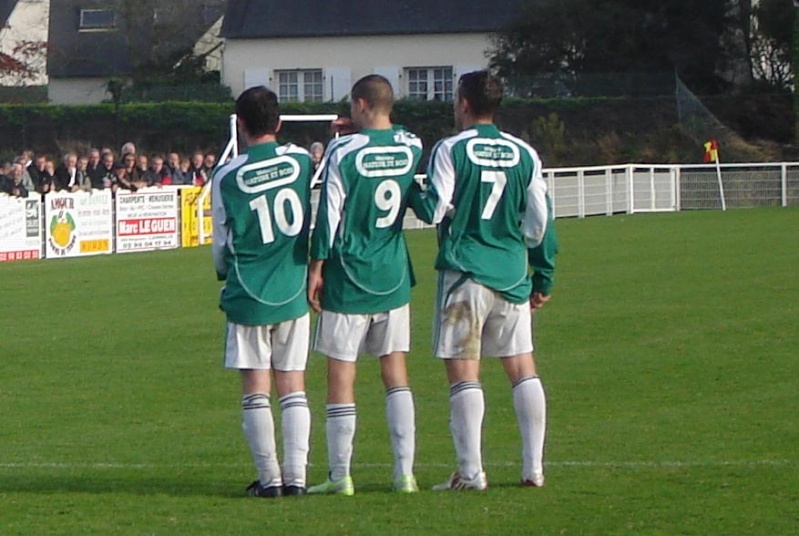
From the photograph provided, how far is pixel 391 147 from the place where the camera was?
7.64m

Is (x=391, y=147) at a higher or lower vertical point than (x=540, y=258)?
higher

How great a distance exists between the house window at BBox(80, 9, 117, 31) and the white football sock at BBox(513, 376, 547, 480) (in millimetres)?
67159

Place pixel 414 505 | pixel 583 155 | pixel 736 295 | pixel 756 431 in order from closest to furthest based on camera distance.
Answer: pixel 414 505 → pixel 756 431 → pixel 736 295 → pixel 583 155

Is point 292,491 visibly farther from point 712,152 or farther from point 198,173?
point 712,152

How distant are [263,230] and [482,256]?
3.53 ft

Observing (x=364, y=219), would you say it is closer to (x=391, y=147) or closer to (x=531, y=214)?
(x=391, y=147)

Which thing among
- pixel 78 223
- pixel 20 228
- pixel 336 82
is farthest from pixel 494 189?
pixel 336 82

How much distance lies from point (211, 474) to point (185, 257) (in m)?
18.9

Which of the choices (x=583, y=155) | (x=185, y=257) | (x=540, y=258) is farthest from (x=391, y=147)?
(x=583, y=155)

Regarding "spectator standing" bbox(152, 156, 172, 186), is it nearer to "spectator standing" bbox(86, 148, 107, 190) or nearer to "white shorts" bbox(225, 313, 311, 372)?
"spectator standing" bbox(86, 148, 107, 190)

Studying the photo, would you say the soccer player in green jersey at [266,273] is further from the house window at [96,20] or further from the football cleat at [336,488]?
the house window at [96,20]

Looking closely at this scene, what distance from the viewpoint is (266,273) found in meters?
7.71

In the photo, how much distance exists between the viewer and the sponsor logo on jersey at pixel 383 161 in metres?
7.58

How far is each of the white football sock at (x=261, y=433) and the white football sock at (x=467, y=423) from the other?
2.97ft
